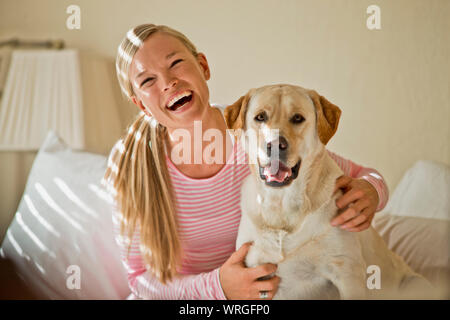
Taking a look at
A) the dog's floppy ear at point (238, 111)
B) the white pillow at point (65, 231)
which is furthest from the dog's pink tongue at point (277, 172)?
the white pillow at point (65, 231)

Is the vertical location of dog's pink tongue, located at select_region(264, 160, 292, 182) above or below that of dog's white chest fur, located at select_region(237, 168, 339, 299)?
above

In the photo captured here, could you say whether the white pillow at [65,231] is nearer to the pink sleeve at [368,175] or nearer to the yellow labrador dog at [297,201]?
the yellow labrador dog at [297,201]

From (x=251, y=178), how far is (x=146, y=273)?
1.23 feet

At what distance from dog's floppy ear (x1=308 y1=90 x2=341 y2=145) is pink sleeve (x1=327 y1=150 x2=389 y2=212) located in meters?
0.12

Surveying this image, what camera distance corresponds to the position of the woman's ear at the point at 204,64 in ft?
2.84

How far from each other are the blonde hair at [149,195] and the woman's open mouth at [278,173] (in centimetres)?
27

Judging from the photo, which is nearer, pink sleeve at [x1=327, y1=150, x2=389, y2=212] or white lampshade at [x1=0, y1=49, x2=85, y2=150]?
pink sleeve at [x1=327, y1=150, x2=389, y2=212]

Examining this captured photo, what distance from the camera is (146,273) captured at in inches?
37.9

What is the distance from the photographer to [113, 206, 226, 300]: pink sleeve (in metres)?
0.88

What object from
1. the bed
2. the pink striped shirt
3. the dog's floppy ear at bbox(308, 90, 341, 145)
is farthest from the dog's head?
the bed

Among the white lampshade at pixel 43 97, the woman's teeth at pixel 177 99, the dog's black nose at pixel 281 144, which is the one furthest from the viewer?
the white lampshade at pixel 43 97

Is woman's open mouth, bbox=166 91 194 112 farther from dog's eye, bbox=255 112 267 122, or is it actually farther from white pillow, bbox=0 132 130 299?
white pillow, bbox=0 132 130 299
